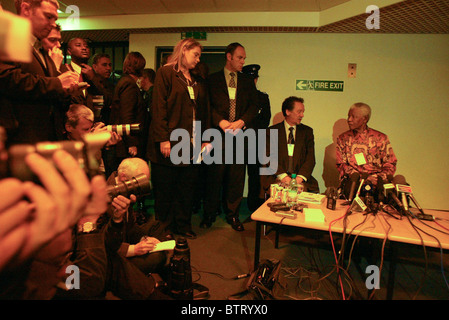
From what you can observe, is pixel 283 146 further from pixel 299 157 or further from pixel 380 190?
pixel 380 190

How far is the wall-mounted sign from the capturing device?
4082 millimetres

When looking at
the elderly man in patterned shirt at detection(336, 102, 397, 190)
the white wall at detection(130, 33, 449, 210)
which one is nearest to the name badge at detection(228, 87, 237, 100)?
the elderly man in patterned shirt at detection(336, 102, 397, 190)

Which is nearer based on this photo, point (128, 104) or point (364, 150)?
point (128, 104)

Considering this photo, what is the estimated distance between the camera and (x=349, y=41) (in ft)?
13.2

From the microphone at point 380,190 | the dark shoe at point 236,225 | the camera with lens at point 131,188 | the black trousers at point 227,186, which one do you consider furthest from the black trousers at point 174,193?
the camera with lens at point 131,188

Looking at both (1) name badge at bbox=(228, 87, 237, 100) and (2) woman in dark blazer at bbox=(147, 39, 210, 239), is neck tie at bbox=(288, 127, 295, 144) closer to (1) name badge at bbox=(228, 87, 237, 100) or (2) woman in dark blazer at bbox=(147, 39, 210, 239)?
(1) name badge at bbox=(228, 87, 237, 100)

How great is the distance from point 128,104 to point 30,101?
4.40 ft

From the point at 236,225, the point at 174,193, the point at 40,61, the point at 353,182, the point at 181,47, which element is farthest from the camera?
the point at 236,225

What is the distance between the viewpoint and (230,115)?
291cm

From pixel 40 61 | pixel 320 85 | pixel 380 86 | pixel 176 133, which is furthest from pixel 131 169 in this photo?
pixel 380 86
